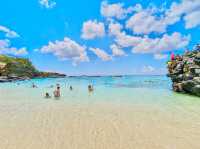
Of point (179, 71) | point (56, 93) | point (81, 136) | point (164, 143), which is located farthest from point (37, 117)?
point (179, 71)

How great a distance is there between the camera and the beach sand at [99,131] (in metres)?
9.50

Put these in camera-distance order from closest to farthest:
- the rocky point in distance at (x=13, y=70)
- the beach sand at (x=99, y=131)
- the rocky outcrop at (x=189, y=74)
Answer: the beach sand at (x=99, y=131)
the rocky outcrop at (x=189, y=74)
the rocky point in distance at (x=13, y=70)

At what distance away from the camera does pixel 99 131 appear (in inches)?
459

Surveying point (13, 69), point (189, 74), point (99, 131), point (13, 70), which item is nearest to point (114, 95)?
point (189, 74)

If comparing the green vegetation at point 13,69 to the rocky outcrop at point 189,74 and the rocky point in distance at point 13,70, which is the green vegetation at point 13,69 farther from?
the rocky outcrop at point 189,74

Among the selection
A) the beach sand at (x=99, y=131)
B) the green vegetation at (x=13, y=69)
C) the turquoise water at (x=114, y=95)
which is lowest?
the beach sand at (x=99, y=131)

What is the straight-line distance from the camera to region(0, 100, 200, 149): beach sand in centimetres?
950

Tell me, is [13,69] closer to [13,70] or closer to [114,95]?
[13,70]

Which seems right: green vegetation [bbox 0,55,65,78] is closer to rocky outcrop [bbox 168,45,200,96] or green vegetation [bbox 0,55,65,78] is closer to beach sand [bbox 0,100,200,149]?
rocky outcrop [bbox 168,45,200,96]

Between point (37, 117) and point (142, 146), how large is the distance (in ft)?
29.9

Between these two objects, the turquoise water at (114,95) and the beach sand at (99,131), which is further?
the turquoise water at (114,95)

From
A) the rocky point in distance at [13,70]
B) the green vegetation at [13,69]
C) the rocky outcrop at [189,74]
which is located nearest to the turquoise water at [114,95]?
the rocky outcrop at [189,74]

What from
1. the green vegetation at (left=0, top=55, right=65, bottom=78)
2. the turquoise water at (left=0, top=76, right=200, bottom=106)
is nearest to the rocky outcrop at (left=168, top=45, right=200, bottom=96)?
the turquoise water at (left=0, top=76, right=200, bottom=106)

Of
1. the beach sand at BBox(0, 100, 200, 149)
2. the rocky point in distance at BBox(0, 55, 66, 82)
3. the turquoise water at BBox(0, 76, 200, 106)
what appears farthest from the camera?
the rocky point in distance at BBox(0, 55, 66, 82)
